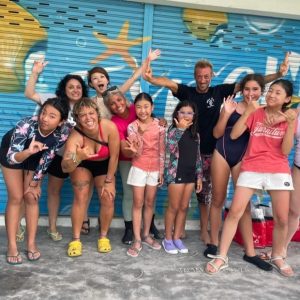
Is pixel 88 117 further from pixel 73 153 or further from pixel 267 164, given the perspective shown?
pixel 267 164

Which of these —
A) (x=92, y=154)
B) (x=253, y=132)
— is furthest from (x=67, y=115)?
(x=253, y=132)

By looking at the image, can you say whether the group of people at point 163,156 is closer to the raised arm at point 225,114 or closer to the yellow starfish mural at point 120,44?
the raised arm at point 225,114

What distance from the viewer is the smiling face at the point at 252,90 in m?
3.76

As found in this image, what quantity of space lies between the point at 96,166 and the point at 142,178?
0.52 meters

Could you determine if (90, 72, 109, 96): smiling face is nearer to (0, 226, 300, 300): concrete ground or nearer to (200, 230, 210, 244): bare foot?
(0, 226, 300, 300): concrete ground

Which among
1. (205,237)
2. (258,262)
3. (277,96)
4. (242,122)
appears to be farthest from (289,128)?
(205,237)

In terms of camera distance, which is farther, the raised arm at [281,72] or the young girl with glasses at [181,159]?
the raised arm at [281,72]

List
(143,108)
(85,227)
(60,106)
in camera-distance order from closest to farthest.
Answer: (60,106), (143,108), (85,227)

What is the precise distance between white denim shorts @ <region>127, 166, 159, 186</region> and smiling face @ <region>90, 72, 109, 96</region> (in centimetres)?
98

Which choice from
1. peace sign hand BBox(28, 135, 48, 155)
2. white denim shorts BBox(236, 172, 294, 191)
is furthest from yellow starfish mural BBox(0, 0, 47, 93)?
white denim shorts BBox(236, 172, 294, 191)

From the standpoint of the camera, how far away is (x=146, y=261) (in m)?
3.83

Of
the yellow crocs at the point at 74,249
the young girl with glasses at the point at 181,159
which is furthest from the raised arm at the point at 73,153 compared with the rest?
the young girl with glasses at the point at 181,159

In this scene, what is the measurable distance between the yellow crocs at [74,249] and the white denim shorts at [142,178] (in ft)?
2.84

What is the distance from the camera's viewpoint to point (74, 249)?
12.8ft
